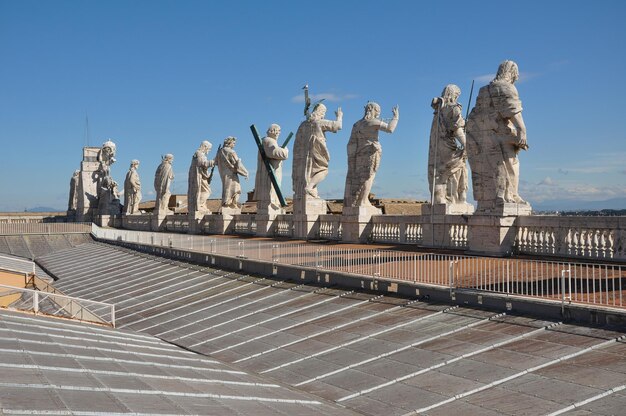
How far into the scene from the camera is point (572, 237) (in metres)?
13.3

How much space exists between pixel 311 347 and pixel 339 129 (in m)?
14.7

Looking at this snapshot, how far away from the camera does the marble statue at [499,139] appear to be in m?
14.8

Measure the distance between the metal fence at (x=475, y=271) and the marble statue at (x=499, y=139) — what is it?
2.39m

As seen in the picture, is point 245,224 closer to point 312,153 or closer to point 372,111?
point 312,153

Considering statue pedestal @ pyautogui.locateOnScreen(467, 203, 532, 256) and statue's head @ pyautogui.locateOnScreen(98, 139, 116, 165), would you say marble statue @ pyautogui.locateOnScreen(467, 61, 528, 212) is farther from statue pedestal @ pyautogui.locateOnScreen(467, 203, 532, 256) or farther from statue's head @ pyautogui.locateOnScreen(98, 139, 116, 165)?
statue's head @ pyautogui.locateOnScreen(98, 139, 116, 165)

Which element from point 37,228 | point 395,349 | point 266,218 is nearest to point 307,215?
point 266,218

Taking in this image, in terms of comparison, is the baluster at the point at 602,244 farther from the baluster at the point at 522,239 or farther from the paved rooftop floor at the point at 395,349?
the paved rooftop floor at the point at 395,349

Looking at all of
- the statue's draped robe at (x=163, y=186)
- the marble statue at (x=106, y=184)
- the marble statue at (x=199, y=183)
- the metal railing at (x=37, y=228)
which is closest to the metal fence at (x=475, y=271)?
the marble statue at (x=199, y=183)

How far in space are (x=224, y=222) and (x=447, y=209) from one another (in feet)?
50.1

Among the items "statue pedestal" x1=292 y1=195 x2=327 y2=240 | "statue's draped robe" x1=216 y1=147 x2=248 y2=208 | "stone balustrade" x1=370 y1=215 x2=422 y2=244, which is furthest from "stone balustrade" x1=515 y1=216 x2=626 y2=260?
"statue's draped robe" x1=216 y1=147 x2=248 y2=208

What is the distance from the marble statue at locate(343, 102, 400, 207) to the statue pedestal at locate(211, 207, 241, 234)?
10.5 m

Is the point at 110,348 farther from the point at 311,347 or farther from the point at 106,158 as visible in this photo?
the point at 106,158

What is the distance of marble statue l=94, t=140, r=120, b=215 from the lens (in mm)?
44562

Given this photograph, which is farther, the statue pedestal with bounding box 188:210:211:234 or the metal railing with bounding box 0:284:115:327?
the statue pedestal with bounding box 188:210:211:234
